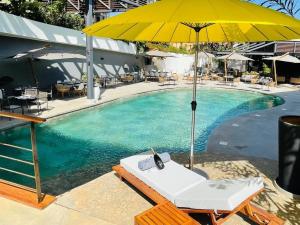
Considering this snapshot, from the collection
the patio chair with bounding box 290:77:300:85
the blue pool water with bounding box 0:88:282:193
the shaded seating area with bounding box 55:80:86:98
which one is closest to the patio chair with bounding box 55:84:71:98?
the shaded seating area with bounding box 55:80:86:98

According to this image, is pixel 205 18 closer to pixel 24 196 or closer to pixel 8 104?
pixel 24 196

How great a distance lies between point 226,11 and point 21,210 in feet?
14.1

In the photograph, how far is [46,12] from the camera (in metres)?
21.6

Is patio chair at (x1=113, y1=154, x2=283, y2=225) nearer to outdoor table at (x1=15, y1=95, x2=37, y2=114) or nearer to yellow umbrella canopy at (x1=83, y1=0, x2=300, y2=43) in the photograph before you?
yellow umbrella canopy at (x1=83, y1=0, x2=300, y2=43)

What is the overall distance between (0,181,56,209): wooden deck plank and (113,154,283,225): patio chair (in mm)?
1518

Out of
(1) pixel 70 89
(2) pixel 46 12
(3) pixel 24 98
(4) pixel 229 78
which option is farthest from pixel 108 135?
(4) pixel 229 78

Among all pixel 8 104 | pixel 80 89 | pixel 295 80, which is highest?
pixel 295 80

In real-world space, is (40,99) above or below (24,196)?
above

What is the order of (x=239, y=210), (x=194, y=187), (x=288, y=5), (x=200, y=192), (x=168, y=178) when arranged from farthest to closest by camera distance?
(x=288, y=5), (x=168, y=178), (x=194, y=187), (x=200, y=192), (x=239, y=210)


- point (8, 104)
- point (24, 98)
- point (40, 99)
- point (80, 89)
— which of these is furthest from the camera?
point (80, 89)

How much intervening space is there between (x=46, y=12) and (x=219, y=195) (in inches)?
851

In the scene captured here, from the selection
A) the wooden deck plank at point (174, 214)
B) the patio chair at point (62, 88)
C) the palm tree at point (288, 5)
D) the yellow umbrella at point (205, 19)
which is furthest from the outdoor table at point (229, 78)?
the wooden deck plank at point (174, 214)

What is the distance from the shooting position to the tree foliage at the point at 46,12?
18469mm

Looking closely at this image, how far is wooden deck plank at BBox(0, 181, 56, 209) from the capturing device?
4762 mm
